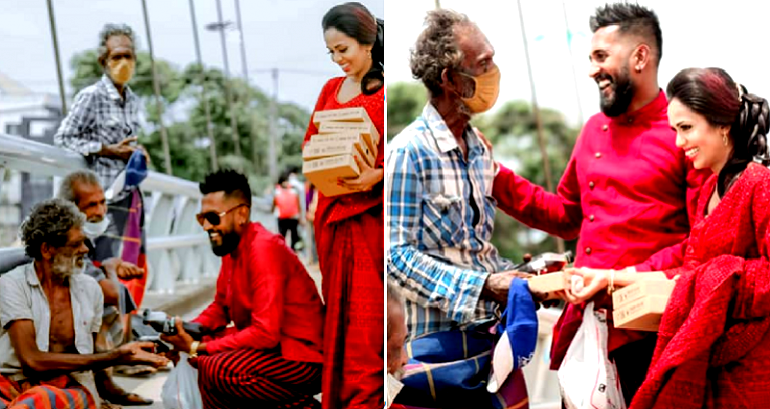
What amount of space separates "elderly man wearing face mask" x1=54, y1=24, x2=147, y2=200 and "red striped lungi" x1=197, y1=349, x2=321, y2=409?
51 centimetres

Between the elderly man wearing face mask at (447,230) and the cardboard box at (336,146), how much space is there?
103 millimetres

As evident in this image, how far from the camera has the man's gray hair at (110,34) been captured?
292 centimetres

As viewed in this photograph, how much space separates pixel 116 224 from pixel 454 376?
975 mm

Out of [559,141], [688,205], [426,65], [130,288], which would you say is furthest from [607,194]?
[559,141]

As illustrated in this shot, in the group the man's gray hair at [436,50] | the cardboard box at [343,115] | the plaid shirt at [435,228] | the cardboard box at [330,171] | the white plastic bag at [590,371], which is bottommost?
the white plastic bag at [590,371]

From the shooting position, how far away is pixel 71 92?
291 cm

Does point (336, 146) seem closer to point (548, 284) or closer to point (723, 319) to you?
point (548, 284)

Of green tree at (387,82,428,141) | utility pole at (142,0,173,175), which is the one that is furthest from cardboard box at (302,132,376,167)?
utility pole at (142,0,173,175)

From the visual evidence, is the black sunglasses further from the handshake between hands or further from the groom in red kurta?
the groom in red kurta

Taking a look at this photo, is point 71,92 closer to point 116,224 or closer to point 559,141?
point 116,224

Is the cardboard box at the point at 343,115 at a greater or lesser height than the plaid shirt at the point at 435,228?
greater

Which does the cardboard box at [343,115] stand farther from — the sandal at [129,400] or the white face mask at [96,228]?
the sandal at [129,400]

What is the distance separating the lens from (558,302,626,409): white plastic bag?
3035mm

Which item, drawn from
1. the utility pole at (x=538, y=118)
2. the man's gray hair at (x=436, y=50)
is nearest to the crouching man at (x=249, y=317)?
the man's gray hair at (x=436, y=50)
